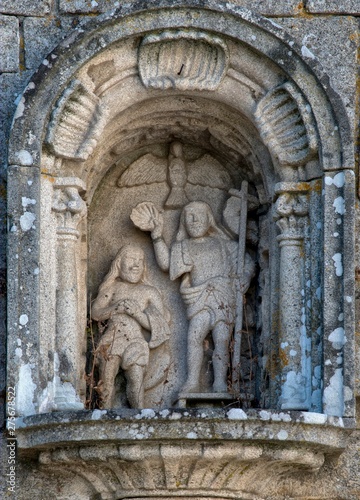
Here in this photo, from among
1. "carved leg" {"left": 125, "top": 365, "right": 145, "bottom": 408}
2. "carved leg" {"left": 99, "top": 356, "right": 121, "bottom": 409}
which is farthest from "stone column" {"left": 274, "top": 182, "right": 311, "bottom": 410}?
"carved leg" {"left": 99, "top": 356, "right": 121, "bottom": 409}

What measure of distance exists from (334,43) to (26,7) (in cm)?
169

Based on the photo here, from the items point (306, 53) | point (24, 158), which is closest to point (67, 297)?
point (24, 158)

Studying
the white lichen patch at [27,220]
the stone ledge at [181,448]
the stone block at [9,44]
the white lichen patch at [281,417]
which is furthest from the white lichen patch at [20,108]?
the white lichen patch at [281,417]

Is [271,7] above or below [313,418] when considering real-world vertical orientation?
above

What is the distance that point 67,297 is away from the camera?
8352 mm

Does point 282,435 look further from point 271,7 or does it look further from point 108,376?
point 271,7

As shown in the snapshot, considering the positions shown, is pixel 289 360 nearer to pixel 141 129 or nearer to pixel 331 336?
pixel 331 336

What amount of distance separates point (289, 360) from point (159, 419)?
3.26 ft

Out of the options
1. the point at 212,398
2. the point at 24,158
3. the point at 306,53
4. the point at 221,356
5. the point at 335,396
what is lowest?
the point at 335,396

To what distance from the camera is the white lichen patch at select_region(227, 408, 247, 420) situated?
764 cm

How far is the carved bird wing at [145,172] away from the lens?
9031mm

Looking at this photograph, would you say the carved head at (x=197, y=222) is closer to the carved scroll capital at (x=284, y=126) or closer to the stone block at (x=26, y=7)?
the carved scroll capital at (x=284, y=126)

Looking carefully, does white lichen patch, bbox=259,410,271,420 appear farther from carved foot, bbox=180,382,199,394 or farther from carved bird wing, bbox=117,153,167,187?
carved bird wing, bbox=117,153,167,187

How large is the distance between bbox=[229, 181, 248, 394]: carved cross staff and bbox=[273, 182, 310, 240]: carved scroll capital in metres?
0.43
